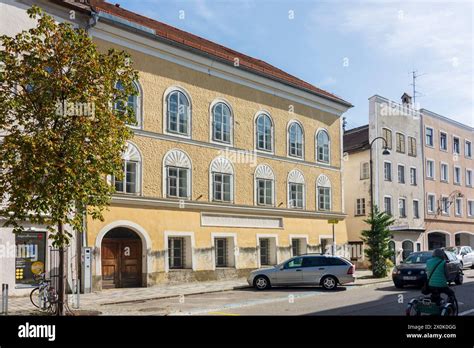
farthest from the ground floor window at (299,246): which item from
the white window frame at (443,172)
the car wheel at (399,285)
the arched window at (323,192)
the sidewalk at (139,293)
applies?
the white window frame at (443,172)

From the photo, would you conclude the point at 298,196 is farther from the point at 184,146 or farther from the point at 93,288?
the point at 93,288

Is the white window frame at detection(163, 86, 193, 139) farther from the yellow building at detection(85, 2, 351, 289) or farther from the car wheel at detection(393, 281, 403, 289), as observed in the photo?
the car wheel at detection(393, 281, 403, 289)

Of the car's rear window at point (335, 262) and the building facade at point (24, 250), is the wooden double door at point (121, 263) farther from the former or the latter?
the car's rear window at point (335, 262)

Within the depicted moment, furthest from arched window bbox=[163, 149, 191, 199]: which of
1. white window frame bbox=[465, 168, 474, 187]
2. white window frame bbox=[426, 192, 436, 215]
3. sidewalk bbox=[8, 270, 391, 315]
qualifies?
white window frame bbox=[465, 168, 474, 187]

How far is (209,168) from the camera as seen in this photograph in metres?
26.2

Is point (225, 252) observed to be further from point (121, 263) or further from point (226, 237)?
point (121, 263)

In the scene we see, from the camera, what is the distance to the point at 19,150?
12.9 m

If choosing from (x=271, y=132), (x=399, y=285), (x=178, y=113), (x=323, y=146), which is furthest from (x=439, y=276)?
(x=323, y=146)

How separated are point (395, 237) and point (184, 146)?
21.1 m

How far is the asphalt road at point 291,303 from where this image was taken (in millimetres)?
14594

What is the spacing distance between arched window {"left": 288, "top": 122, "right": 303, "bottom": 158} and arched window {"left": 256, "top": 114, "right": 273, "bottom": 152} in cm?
163

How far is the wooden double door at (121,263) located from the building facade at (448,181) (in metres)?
28.2
